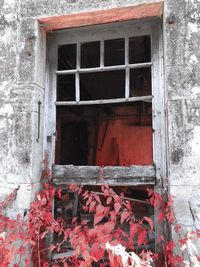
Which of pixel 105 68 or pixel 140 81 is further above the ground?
pixel 140 81

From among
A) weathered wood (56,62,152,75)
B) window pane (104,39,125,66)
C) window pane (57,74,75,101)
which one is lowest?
weathered wood (56,62,152,75)

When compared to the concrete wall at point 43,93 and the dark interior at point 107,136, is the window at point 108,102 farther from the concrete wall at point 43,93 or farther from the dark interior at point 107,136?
the concrete wall at point 43,93

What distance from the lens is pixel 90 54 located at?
11.9ft

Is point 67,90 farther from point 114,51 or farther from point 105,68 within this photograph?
point 105,68

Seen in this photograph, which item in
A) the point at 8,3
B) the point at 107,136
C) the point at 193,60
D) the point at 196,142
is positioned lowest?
the point at 196,142

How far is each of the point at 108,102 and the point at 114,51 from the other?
1.25 m

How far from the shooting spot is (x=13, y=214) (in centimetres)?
255

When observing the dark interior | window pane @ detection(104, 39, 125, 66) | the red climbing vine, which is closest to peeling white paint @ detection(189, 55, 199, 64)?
window pane @ detection(104, 39, 125, 66)

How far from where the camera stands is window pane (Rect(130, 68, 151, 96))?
434 centimetres

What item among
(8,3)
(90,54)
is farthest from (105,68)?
(8,3)

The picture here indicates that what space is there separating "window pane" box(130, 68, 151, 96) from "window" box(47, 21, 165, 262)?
17mm

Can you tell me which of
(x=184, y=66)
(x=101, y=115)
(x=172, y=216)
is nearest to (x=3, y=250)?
(x=172, y=216)

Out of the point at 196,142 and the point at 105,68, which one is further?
the point at 105,68

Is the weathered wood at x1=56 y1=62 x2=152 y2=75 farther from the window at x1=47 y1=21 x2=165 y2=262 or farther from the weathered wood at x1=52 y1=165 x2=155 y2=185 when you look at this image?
the weathered wood at x1=52 y1=165 x2=155 y2=185
